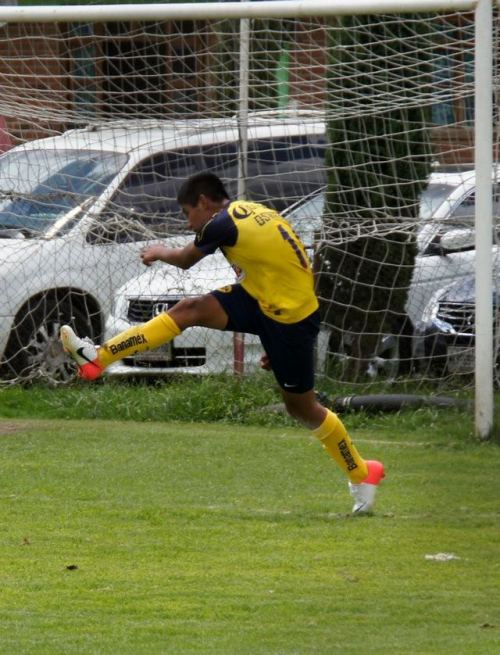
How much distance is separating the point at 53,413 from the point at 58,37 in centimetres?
365

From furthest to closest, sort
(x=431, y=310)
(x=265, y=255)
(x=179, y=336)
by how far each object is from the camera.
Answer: (x=179, y=336) → (x=431, y=310) → (x=265, y=255)

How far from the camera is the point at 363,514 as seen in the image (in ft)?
27.5

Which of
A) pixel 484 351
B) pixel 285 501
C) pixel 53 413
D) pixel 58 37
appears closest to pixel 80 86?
pixel 58 37

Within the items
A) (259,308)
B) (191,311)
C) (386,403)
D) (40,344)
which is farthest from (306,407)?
(40,344)

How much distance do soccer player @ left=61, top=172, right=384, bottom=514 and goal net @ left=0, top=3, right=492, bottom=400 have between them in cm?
Answer: 419

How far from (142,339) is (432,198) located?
5.08 meters

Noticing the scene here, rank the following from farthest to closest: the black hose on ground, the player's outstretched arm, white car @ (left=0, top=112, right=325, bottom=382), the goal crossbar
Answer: white car @ (left=0, top=112, right=325, bottom=382) < the black hose on ground < the goal crossbar < the player's outstretched arm

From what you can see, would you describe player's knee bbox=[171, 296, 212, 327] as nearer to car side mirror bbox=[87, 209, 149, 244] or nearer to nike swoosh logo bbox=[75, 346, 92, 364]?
nike swoosh logo bbox=[75, 346, 92, 364]

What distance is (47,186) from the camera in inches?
518

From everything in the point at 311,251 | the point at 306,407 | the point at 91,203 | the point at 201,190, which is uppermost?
the point at 201,190

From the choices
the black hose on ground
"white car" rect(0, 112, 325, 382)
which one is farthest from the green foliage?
the black hose on ground

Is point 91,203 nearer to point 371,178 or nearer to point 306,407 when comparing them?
point 371,178

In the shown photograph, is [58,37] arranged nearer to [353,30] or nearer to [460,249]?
[353,30]

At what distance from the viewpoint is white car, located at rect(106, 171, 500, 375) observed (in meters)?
12.6
